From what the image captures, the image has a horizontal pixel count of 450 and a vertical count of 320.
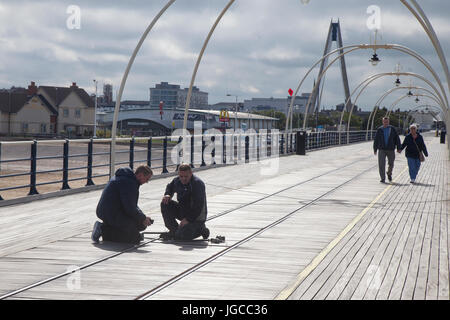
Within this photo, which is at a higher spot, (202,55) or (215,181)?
(202,55)

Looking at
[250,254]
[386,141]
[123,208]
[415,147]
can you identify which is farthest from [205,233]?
[415,147]

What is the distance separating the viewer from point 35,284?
6.28 metres

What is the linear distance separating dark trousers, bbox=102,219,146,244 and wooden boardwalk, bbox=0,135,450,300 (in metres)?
0.13

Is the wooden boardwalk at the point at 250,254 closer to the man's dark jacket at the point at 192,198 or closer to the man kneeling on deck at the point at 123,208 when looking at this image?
the man kneeling on deck at the point at 123,208

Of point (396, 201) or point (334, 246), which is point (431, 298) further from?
point (396, 201)

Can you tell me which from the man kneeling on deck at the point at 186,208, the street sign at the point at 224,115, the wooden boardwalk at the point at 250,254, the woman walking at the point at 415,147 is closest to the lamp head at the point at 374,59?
the woman walking at the point at 415,147

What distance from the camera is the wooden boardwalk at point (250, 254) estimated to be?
627 centimetres

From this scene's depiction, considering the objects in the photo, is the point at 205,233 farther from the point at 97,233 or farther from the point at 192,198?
the point at 97,233

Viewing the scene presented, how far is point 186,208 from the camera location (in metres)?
8.87

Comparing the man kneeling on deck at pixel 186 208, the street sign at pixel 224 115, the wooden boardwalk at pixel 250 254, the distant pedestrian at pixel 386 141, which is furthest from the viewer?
the street sign at pixel 224 115

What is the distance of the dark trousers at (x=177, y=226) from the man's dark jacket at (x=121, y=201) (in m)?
0.58

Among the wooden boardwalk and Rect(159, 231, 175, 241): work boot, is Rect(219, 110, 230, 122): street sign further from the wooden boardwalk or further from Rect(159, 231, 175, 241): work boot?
Rect(159, 231, 175, 241): work boot
